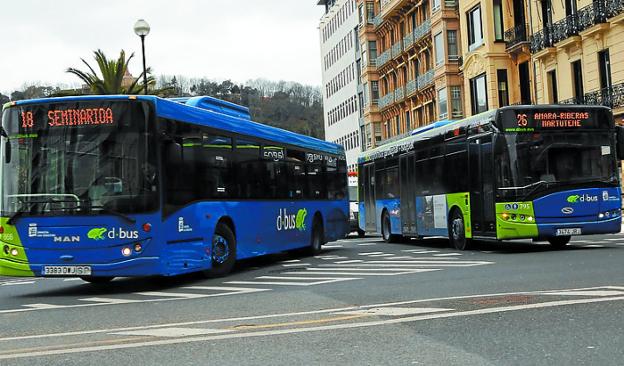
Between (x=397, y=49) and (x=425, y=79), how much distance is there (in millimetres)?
7541

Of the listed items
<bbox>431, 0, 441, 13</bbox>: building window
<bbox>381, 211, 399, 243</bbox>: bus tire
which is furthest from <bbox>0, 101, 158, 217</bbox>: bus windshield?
<bbox>431, 0, 441, 13</bbox>: building window

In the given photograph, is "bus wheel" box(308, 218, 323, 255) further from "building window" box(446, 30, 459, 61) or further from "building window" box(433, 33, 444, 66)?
"building window" box(433, 33, 444, 66)

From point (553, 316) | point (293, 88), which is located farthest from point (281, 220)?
point (293, 88)

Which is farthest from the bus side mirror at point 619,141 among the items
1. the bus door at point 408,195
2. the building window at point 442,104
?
the building window at point 442,104

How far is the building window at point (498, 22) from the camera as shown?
43.7m

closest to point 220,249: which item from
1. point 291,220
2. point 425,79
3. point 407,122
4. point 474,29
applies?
point 291,220

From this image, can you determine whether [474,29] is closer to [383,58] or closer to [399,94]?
[399,94]

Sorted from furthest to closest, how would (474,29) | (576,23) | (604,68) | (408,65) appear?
1. (408,65)
2. (474,29)
3. (576,23)
4. (604,68)

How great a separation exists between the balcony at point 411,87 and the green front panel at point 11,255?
4859 cm

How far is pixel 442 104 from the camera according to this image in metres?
52.7

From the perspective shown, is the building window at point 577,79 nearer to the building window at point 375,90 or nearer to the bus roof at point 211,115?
the bus roof at point 211,115

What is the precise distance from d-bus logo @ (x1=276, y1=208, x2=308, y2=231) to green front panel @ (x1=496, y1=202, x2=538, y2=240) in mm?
4716

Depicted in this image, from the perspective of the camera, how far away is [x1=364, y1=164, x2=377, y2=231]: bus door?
28828mm

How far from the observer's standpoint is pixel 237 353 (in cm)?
714
